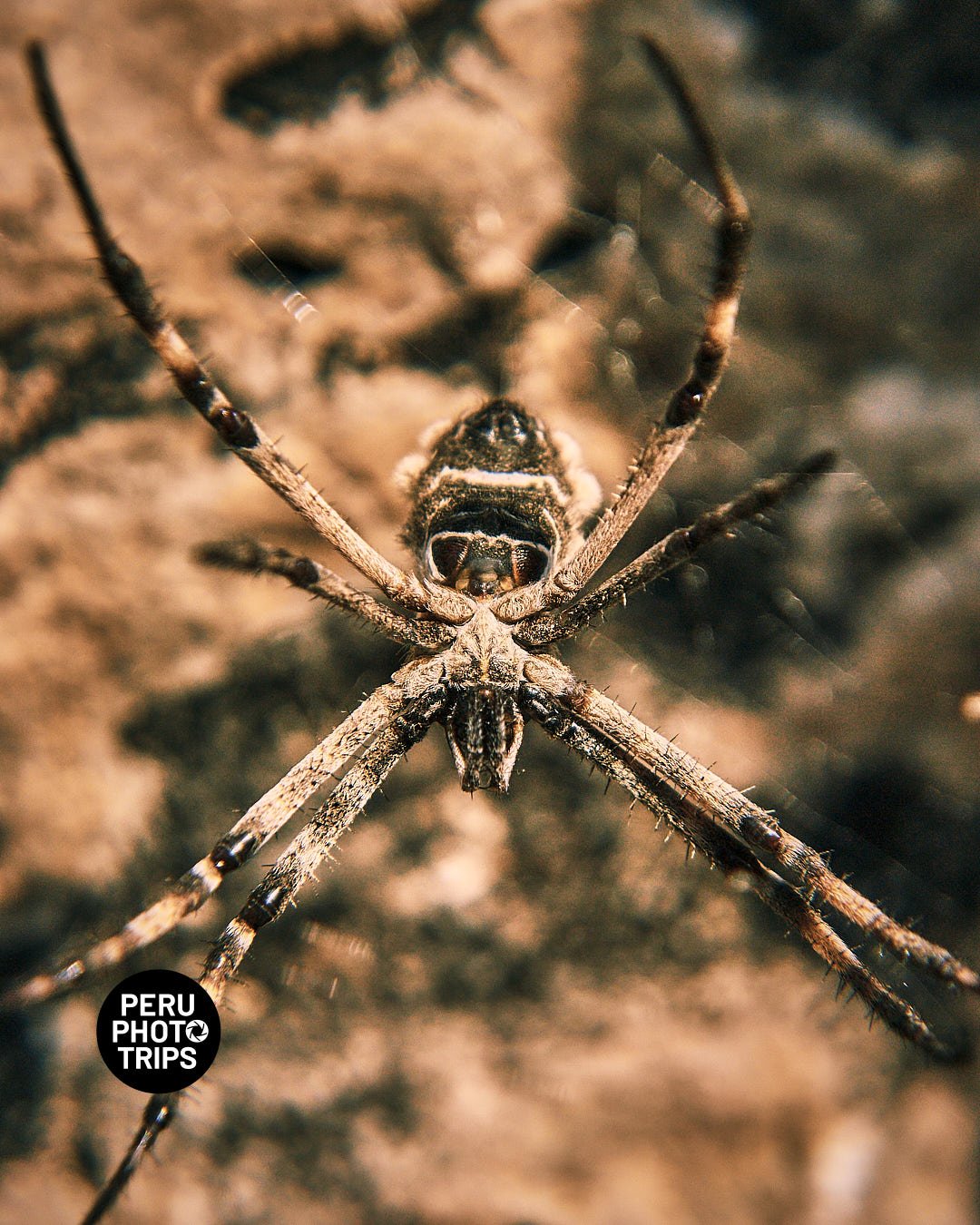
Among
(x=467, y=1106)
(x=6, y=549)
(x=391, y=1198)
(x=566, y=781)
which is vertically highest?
(x=566, y=781)

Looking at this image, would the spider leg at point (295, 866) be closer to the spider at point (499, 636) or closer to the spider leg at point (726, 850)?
the spider at point (499, 636)

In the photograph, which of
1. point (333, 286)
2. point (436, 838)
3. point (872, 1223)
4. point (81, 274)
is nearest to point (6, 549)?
point (81, 274)

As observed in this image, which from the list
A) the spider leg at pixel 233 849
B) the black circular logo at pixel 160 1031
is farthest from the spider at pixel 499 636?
the black circular logo at pixel 160 1031

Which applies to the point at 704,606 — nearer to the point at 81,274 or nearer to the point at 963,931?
the point at 963,931

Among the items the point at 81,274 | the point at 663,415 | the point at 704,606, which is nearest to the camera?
the point at 663,415

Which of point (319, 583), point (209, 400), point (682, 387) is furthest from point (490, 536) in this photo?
point (209, 400)

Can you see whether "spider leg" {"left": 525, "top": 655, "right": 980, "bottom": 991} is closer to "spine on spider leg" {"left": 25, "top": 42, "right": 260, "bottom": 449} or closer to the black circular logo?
"spine on spider leg" {"left": 25, "top": 42, "right": 260, "bottom": 449}
